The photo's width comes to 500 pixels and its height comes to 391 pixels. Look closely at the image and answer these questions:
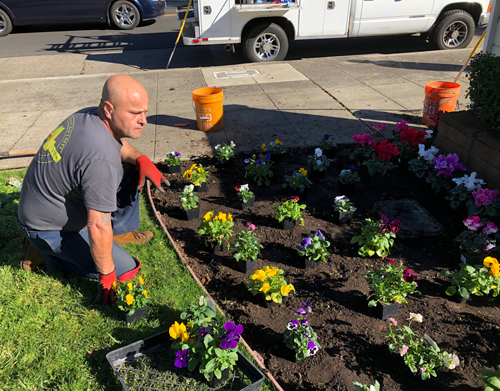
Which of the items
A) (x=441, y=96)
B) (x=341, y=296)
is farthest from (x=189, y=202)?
(x=441, y=96)

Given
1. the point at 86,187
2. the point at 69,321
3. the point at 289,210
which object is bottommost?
the point at 69,321

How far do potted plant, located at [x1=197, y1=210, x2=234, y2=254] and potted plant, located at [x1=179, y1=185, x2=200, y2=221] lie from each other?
0.50 m

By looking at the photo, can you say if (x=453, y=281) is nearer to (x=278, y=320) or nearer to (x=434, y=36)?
(x=278, y=320)

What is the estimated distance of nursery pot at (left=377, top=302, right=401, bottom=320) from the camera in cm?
297

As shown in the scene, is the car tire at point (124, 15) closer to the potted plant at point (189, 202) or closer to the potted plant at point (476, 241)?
the potted plant at point (189, 202)

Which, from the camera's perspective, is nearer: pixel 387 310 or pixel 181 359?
pixel 181 359

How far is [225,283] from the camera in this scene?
136 inches

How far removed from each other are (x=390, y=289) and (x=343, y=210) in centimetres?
118

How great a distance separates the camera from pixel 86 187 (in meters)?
2.79

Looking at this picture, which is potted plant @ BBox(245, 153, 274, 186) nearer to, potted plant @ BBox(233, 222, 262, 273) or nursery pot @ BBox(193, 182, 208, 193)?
nursery pot @ BBox(193, 182, 208, 193)

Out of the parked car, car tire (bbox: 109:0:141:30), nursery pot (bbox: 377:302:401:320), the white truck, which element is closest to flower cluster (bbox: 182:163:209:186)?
nursery pot (bbox: 377:302:401:320)

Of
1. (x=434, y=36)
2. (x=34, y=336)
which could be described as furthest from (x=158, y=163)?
(x=434, y=36)

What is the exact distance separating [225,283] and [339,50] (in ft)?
30.0

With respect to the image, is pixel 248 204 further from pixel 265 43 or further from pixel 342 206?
pixel 265 43
